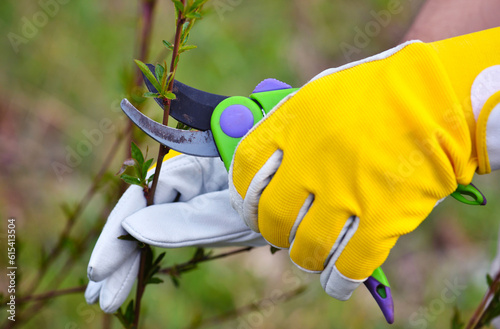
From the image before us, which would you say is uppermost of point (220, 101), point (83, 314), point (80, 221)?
point (220, 101)

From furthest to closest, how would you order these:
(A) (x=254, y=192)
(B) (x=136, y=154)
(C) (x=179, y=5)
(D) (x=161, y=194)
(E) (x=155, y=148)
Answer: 1. (E) (x=155, y=148)
2. (D) (x=161, y=194)
3. (A) (x=254, y=192)
4. (B) (x=136, y=154)
5. (C) (x=179, y=5)

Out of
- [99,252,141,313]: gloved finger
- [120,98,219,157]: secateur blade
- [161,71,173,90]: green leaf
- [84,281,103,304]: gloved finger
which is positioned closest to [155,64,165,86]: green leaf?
[161,71,173,90]: green leaf

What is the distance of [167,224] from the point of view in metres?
1.02

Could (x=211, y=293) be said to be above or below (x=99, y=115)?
below

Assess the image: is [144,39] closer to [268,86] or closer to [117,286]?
[268,86]

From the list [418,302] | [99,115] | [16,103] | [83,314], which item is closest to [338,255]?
[83,314]

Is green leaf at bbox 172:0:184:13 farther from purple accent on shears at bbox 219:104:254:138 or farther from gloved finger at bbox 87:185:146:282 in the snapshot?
gloved finger at bbox 87:185:146:282

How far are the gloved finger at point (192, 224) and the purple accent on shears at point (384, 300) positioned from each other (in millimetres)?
278

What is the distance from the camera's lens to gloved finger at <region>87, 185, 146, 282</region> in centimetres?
97

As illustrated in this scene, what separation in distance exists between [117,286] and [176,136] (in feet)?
1.15

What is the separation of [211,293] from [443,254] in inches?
48.9

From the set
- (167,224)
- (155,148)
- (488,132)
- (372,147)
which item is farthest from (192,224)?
(155,148)

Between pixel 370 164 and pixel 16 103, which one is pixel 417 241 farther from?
pixel 16 103

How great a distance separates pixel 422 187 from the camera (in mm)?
913
